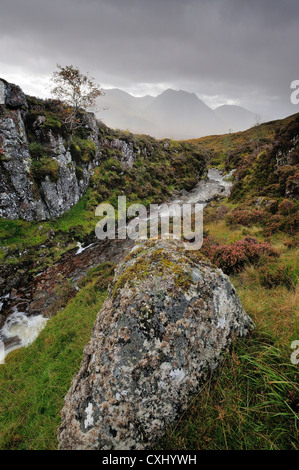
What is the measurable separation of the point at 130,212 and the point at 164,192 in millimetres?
9043

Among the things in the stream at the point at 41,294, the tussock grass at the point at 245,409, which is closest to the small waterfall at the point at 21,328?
the stream at the point at 41,294

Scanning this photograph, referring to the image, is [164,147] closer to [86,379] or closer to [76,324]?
[76,324]

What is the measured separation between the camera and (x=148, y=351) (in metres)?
2.33

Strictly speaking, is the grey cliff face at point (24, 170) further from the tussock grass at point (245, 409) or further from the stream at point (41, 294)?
the tussock grass at point (245, 409)

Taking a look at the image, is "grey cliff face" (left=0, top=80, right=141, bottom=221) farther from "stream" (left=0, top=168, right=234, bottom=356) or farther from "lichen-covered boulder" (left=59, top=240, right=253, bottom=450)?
"lichen-covered boulder" (left=59, top=240, right=253, bottom=450)

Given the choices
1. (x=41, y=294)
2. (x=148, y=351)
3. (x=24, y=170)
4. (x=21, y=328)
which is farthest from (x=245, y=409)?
(x=24, y=170)

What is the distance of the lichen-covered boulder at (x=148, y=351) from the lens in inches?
82.1

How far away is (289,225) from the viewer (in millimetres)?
9438

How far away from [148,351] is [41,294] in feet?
33.1

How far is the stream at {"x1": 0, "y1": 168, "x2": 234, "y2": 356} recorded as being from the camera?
816 centimetres

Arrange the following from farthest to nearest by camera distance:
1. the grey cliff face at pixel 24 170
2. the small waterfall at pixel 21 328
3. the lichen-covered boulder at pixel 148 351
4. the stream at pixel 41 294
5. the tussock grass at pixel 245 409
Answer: the grey cliff face at pixel 24 170, the stream at pixel 41 294, the small waterfall at pixel 21 328, the lichen-covered boulder at pixel 148 351, the tussock grass at pixel 245 409

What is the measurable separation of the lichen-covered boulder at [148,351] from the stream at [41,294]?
6561 mm

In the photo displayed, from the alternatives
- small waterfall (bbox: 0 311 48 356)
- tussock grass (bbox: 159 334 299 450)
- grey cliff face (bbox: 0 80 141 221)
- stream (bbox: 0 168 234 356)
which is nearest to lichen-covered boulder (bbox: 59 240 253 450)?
tussock grass (bbox: 159 334 299 450)

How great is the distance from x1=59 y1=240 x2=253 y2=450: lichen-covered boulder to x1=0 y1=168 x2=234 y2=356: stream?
6.56m
